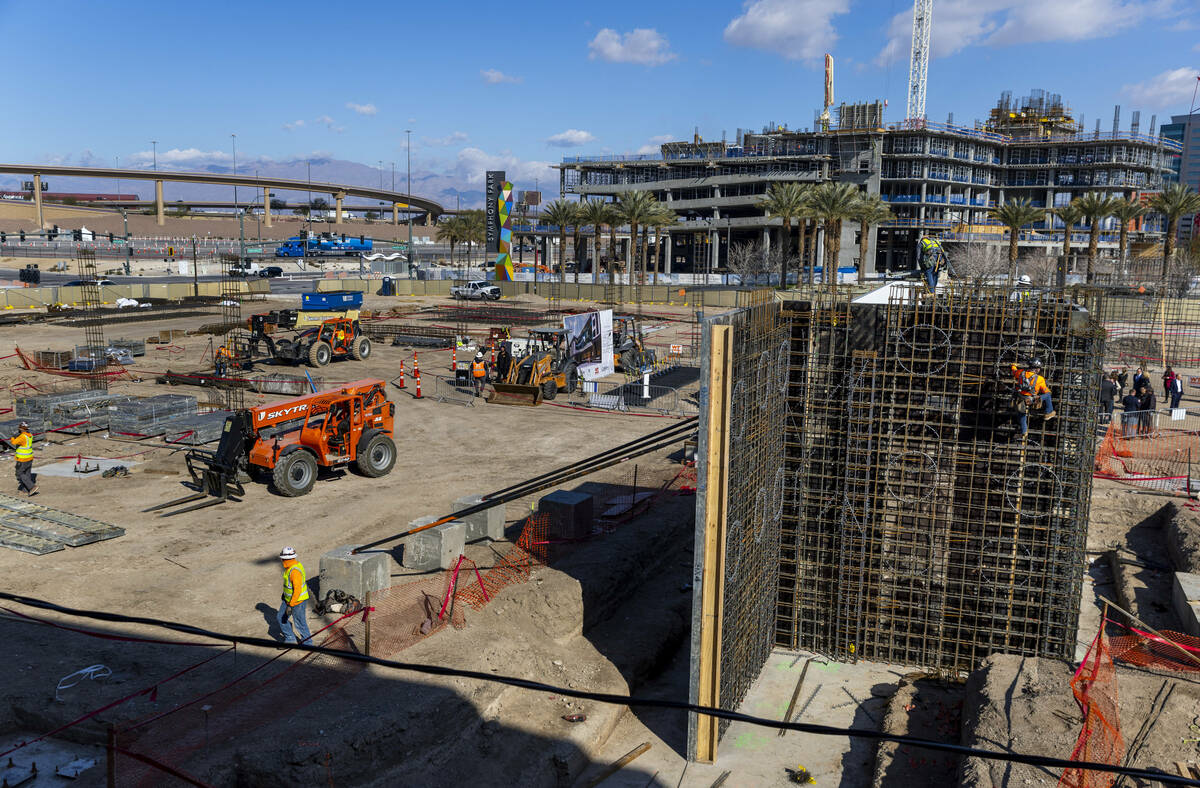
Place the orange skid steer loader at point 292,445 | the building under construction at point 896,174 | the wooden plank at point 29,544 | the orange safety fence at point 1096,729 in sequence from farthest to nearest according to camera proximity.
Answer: the building under construction at point 896,174 < the orange skid steer loader at point 292,445 < the wooden plank at point 29,544 < the orange safety fence at point 1096,729

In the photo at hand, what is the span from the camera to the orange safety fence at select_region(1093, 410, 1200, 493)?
21.0m

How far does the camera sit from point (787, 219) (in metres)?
68.0

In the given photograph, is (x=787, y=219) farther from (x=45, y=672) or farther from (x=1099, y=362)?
(x=45, y=672)

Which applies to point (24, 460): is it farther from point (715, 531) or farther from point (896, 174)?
point (896, 174)

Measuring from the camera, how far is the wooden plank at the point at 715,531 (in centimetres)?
1019

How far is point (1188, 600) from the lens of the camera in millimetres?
13430

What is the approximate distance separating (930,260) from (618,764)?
9.72 meters

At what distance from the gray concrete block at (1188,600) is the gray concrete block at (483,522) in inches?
451

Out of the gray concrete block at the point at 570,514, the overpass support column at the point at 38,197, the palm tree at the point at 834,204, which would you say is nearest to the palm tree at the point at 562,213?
the palm tree at the point at 834,204

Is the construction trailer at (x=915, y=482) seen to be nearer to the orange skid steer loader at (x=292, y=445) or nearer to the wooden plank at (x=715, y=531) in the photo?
the wooden plank at (x=715, y=531)

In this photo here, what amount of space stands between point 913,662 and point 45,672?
12206 mm

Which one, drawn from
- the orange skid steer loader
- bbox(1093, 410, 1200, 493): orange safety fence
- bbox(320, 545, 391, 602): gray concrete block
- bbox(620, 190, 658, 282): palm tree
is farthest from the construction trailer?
bbox(620, 190, 658, 282): palm tree

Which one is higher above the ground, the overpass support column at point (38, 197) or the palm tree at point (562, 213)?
the overpass support column at point (38, 197)

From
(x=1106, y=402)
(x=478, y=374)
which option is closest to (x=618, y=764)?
(x=1106, y=402)
